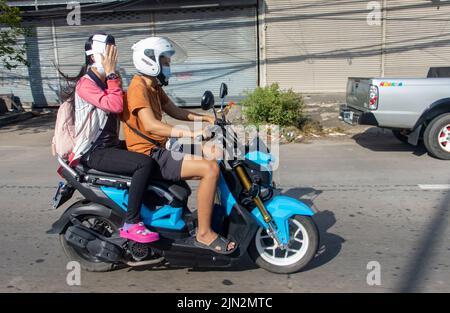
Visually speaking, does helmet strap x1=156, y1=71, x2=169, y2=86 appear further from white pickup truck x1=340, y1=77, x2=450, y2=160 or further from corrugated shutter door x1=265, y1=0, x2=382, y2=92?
corrugated shutter door x1=265, y1=0, x2=382, y2=92

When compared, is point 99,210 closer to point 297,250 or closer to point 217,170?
point 217,170

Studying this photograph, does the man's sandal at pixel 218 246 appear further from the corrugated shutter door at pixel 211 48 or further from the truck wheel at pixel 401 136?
the corrugated shutter door at pixel 211 48

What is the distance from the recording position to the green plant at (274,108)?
10633 millimetres

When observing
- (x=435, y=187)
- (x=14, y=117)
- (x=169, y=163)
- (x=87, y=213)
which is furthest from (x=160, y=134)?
(x=14, y=117)

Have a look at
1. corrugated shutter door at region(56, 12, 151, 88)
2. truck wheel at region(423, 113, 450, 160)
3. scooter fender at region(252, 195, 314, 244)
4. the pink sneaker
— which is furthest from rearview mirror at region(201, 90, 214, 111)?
corrugated shutter door at region(56, 12, 151, 88)

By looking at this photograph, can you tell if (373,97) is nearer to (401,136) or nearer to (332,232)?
(401,136)

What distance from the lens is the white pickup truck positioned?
7.82m

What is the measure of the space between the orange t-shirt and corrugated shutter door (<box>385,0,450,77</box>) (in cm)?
1286

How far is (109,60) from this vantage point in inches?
143

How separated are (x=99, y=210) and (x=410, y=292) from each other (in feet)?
8.23

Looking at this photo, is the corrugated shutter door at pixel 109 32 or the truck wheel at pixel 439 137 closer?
the truck wheel at pixel 439 137

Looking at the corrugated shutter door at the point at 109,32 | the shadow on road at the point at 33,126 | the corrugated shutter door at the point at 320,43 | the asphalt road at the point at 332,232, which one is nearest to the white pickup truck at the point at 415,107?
the asphalt road at the point at 332,232

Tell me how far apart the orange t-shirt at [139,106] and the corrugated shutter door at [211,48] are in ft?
37.4

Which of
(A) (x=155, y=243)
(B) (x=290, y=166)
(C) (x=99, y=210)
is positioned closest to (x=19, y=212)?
(C) (x=99, y=210)
